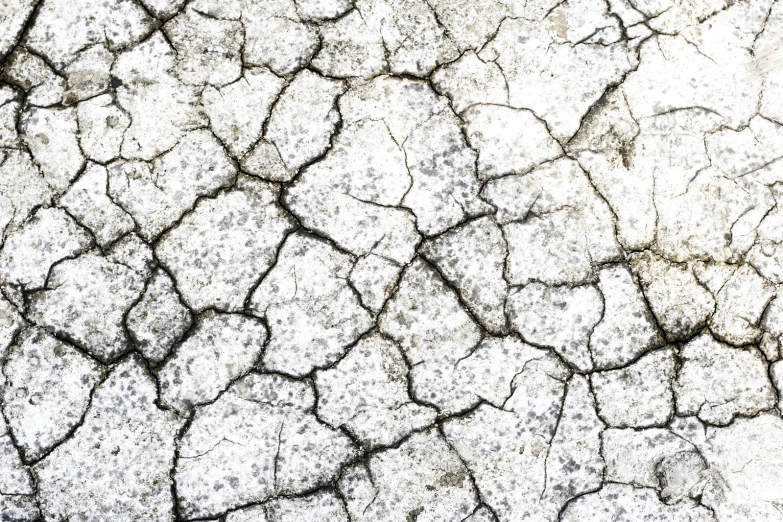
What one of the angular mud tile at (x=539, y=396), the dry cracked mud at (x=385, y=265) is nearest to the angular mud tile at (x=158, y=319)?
the dry cracked mud at (x=385, y=265)

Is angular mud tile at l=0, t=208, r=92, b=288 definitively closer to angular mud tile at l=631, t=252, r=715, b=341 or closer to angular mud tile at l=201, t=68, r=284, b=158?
angular mud tile at l=201, t=68, r=284, b=158

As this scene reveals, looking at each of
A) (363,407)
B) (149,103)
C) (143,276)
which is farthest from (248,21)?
(363,407)

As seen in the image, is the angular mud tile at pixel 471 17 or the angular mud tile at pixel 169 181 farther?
the angular mud tile at pixel 471 17

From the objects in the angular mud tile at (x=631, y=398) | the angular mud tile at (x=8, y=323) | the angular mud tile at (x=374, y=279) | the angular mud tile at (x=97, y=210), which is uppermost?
the angular mud tile at (x=97, y=210)

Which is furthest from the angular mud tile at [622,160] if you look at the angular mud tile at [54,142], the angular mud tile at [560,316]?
the angular mud tile at [54,142]

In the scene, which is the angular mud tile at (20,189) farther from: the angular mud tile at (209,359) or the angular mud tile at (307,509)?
the angular mud tile at (307,509)

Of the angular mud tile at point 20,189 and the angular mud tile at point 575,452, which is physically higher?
the angular mud tile at point 20,189

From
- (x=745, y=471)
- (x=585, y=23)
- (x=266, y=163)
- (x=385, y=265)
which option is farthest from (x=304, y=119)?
(x=745, y=471)
